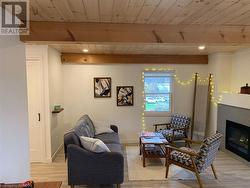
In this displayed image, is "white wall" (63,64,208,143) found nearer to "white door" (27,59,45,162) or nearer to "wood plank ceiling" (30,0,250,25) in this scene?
"white door" (27,59,45,162)

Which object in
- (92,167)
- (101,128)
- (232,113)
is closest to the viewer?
(92,167)

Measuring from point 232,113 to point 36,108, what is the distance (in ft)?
13.9

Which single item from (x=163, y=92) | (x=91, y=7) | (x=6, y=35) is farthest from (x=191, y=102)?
(x=6, y=35)

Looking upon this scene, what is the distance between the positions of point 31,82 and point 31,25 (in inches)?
74.6

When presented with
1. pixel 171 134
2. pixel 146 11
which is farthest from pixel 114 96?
pixel 146 11

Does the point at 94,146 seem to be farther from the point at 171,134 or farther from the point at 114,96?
the point at 114,96

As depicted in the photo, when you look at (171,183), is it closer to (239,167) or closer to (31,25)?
(239,167)

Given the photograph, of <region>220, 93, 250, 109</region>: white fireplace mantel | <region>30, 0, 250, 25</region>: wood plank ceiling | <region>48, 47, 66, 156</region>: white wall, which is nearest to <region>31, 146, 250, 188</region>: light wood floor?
<region>48, 47, 66, 156</region>: white wall

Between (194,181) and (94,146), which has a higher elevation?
(94,146)

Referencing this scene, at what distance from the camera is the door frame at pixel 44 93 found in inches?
168

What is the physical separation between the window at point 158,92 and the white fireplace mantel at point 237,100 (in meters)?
1.42

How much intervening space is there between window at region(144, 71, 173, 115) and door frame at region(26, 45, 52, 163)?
2.70 m

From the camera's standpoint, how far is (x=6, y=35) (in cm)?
235

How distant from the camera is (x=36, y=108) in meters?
4.38
